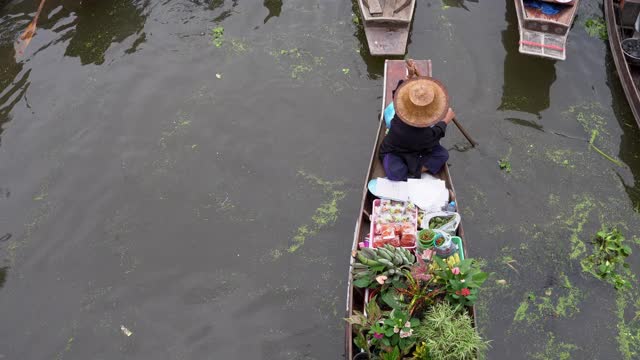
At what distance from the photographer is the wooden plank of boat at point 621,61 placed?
25.4 ft

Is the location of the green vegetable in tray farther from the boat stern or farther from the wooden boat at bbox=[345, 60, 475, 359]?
the boat stern

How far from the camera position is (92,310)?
6426 millimetres

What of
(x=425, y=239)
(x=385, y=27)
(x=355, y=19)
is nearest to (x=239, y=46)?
(x=355, y=19)

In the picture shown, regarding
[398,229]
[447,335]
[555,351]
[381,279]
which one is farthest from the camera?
[555,351]

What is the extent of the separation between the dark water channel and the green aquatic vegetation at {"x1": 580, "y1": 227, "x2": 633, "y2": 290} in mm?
130

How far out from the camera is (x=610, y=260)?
259 inches

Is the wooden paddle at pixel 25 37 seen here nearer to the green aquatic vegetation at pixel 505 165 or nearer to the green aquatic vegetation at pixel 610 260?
the green aquatic vegetation at pixel 505 165

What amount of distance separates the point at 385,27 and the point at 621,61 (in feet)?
13.0

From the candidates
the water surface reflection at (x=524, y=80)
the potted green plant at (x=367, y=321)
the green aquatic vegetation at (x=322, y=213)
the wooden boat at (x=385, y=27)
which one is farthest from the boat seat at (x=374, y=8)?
the potted green plant at (x=367, y=321)

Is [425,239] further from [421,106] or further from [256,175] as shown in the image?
[256,175]

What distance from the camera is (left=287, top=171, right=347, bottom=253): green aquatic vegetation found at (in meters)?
7.00

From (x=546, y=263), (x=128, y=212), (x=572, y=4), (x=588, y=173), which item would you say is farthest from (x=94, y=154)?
(x=572, y=4)

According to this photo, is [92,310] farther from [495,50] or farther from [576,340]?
[495,50]

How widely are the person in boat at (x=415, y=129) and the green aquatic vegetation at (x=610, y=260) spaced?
244cm
